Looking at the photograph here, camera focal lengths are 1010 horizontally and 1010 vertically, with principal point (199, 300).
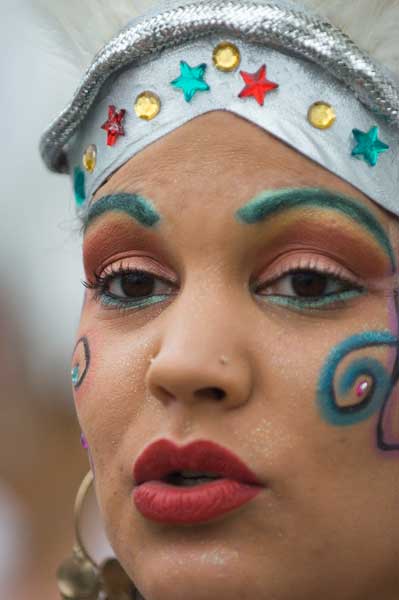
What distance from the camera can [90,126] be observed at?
243cm

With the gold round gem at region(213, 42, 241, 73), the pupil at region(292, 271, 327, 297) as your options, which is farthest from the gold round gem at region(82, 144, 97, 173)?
the pupil at region(292, 271, 327, 297)

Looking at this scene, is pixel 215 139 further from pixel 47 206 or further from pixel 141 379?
pixel 47 206

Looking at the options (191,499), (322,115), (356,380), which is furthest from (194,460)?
(322,115)

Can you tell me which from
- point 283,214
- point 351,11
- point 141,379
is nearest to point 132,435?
point 141,379

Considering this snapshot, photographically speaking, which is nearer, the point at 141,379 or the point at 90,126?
the point at 141,379

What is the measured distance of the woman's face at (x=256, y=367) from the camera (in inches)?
75.9

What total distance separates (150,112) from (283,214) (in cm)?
42

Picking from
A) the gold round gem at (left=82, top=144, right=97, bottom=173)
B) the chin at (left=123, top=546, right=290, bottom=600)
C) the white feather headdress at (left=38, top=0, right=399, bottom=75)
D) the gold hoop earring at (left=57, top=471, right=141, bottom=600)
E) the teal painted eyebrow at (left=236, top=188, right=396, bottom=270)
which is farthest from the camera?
the gold hoop earring at (left=57, top=471, right=141, bottom=600)

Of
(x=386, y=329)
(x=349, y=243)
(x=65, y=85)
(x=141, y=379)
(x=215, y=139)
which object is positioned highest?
(x=65, y=85)

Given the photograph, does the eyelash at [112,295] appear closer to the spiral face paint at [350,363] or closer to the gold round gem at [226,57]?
the spiral face paint at [350,363]

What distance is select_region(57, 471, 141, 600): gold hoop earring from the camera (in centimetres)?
262

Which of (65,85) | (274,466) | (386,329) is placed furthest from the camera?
(65,85)

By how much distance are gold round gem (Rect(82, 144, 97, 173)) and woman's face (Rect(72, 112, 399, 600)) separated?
0.18 metres

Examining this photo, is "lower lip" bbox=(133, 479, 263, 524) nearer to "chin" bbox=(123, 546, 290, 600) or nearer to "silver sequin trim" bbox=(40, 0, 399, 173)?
"chin" bbox=(123, 546, 290, 600)
